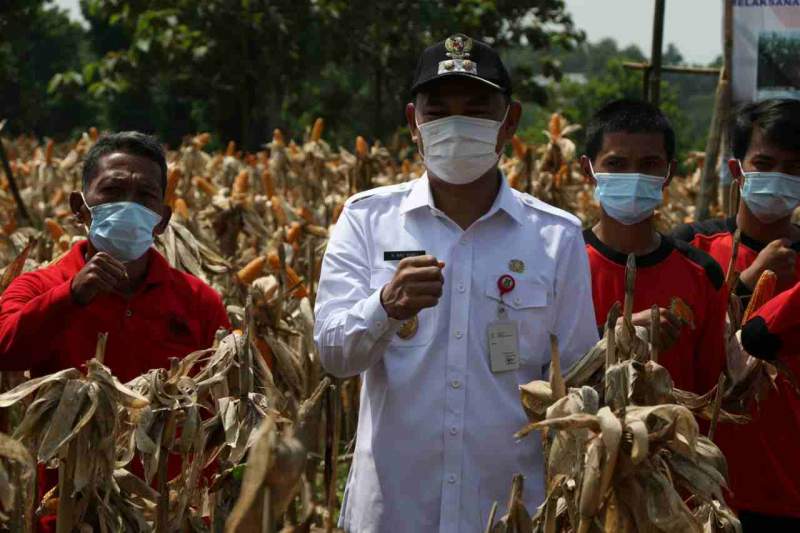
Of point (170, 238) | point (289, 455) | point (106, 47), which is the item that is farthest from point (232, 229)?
point (106, 47)

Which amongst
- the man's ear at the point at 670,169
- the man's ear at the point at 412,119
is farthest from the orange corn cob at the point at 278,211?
the man's ear at the point at 412,119

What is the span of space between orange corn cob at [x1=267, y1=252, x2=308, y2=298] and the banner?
7.11ft

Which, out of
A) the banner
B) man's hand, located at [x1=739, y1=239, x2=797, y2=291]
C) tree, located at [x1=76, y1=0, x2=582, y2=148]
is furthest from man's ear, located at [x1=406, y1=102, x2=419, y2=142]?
tree, located at [x1=76, y1=0, x2=582, y2=148]

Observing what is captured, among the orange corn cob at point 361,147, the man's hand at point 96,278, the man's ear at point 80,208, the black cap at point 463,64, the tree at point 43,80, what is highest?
the black cap at point 463,64

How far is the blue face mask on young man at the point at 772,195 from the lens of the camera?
3.83 meters

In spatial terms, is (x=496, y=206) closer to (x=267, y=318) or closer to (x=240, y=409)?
(x=240, y=409)

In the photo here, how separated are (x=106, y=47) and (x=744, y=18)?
173 feet

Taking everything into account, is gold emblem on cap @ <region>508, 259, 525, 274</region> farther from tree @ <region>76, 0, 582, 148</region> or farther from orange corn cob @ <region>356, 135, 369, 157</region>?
tree @ <region>76, 0, 582, 148</region>

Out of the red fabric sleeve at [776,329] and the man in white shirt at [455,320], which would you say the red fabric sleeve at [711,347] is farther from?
the man in white shirt at [455,320]

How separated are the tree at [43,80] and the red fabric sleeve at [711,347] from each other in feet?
73.5

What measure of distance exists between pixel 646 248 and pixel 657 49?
3.83 meters

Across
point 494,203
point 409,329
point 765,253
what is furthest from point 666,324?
point 765,253

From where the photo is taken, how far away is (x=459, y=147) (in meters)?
3.00

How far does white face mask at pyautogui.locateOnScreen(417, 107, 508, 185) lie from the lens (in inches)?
118
